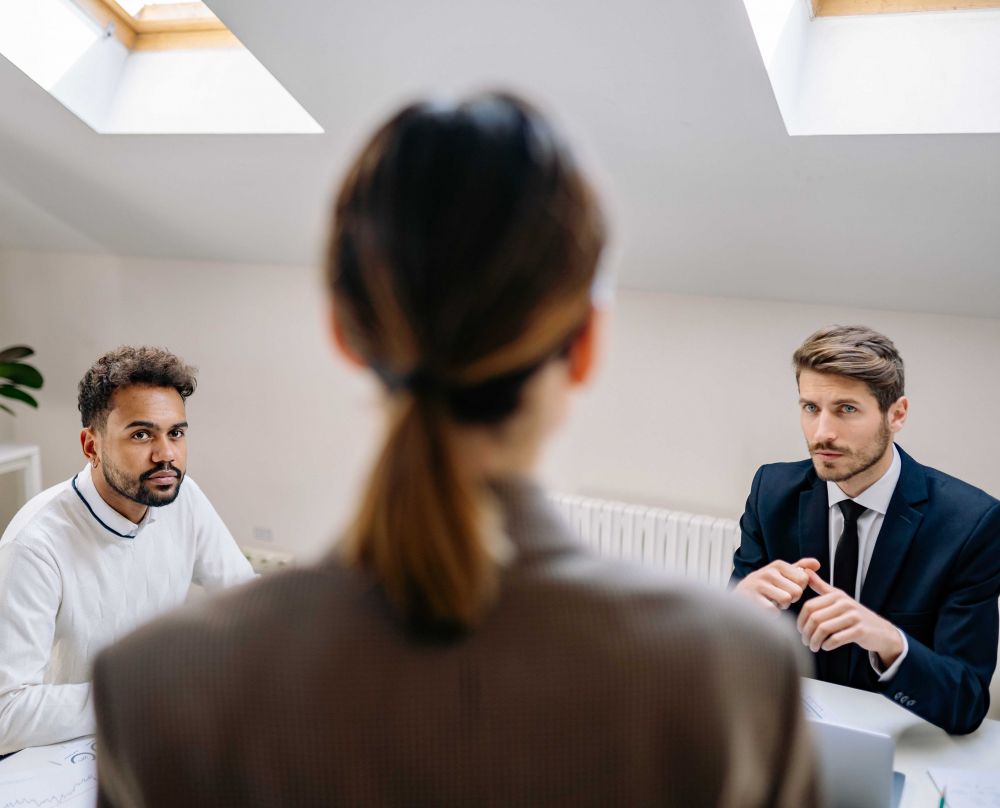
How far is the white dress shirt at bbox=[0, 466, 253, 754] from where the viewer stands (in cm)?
159

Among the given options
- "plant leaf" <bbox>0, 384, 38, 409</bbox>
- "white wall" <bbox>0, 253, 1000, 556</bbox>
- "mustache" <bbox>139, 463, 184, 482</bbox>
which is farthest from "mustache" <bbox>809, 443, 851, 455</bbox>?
"plant leaf" <bbox>0, 384, 38, 409</bbox>

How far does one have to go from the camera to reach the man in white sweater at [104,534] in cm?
175

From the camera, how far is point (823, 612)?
1.49m

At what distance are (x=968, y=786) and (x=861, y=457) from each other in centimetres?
61

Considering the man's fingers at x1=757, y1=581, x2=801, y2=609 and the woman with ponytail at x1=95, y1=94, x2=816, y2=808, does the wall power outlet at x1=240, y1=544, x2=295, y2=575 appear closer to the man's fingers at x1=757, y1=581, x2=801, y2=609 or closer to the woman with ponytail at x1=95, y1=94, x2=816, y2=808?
the man's fingers at x1=757, y1=581, x2=801, y2=609

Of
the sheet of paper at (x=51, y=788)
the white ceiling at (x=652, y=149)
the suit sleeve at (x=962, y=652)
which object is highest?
the white ceiling at (x=652, y=149)

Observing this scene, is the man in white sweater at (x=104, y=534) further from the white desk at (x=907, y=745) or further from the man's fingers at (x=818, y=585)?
the man's fingers at (x=818, y=585)

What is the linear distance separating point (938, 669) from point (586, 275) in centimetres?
139

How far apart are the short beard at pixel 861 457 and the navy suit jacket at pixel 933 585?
7cm

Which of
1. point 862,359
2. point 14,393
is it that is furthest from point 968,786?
point 14,393

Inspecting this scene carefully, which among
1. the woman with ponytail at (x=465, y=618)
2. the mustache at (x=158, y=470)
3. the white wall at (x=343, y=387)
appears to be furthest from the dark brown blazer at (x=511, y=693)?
the white wall at (x=343, y=387)

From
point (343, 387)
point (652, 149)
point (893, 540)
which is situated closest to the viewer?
point (893, 540)

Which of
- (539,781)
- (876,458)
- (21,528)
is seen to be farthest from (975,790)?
(21,528)

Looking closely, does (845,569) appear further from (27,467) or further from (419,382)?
(27,467)
